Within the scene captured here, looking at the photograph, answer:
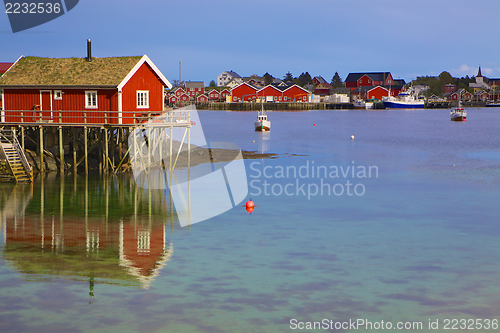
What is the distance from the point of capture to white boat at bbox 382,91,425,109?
173 m

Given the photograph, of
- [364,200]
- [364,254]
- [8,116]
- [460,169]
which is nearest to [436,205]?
[364,200]

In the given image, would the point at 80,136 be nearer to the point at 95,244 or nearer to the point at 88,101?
the point at 88,101

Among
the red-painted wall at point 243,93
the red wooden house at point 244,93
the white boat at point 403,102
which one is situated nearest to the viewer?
the red wooden house at point 244,93

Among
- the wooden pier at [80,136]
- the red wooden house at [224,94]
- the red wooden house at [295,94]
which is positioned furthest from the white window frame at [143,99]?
the red wooden house at [224,94]

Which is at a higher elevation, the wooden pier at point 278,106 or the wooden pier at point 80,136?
the wooden pier at point 278,106

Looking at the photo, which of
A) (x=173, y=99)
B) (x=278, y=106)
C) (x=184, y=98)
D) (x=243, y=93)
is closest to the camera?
(x=278, y=106)

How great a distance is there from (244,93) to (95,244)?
6224 inches

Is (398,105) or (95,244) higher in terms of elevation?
(398,105)

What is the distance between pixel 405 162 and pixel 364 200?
59.2ft

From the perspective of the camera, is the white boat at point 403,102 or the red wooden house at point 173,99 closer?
the white boat at point 403,102

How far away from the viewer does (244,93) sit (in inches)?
6865

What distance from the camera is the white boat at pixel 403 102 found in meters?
173

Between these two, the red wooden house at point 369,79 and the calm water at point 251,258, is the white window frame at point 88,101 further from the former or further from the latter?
the red wooden house at point 369,79

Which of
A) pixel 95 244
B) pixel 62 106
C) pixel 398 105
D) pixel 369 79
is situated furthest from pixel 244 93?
pixel 95 244
